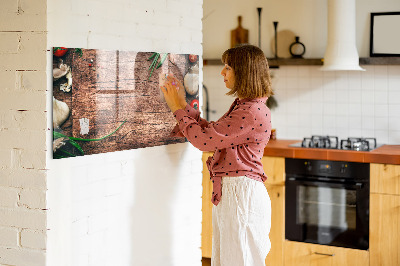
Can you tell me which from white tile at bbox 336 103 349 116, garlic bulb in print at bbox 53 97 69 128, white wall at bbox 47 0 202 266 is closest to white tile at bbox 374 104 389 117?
white tile at bbox 336 103 349 116

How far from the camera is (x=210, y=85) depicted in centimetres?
519

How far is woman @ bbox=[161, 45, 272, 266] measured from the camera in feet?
8.69

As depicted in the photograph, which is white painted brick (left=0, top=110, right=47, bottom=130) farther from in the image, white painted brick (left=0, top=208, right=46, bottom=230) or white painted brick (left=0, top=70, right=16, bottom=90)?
white painted brick (left=0, top=208, right=46, bottom=230)

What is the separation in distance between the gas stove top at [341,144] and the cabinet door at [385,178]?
0.77 ft

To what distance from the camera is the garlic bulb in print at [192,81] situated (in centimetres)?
302

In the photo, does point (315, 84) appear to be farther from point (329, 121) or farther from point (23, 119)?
point (23, 119)

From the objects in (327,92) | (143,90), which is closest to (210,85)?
(327,92)

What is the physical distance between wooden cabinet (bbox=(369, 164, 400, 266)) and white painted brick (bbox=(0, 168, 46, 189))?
2.47m

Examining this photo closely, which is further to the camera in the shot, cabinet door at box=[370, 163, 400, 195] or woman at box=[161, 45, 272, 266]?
cabinet door at box=[370, 163, 400, 195]

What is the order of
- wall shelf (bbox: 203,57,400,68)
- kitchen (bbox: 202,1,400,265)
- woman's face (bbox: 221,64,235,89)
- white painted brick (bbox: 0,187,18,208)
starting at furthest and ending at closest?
wall shelf (bbox: 203,57,400,68) < kitchen (bbox: 202,1,400,265) < woman's face (bbox: 221,64,235,89) < white painted brick (bbox: 0,187,18,208)

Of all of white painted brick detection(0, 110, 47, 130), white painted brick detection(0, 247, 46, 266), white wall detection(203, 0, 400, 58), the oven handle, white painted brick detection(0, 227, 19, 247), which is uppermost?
white wall detection(203, 0, 400, 58)

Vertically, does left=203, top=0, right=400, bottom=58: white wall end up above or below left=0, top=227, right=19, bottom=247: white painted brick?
above

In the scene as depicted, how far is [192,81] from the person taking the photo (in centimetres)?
307

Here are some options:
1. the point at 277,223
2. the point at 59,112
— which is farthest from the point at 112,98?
the point at 277,223
